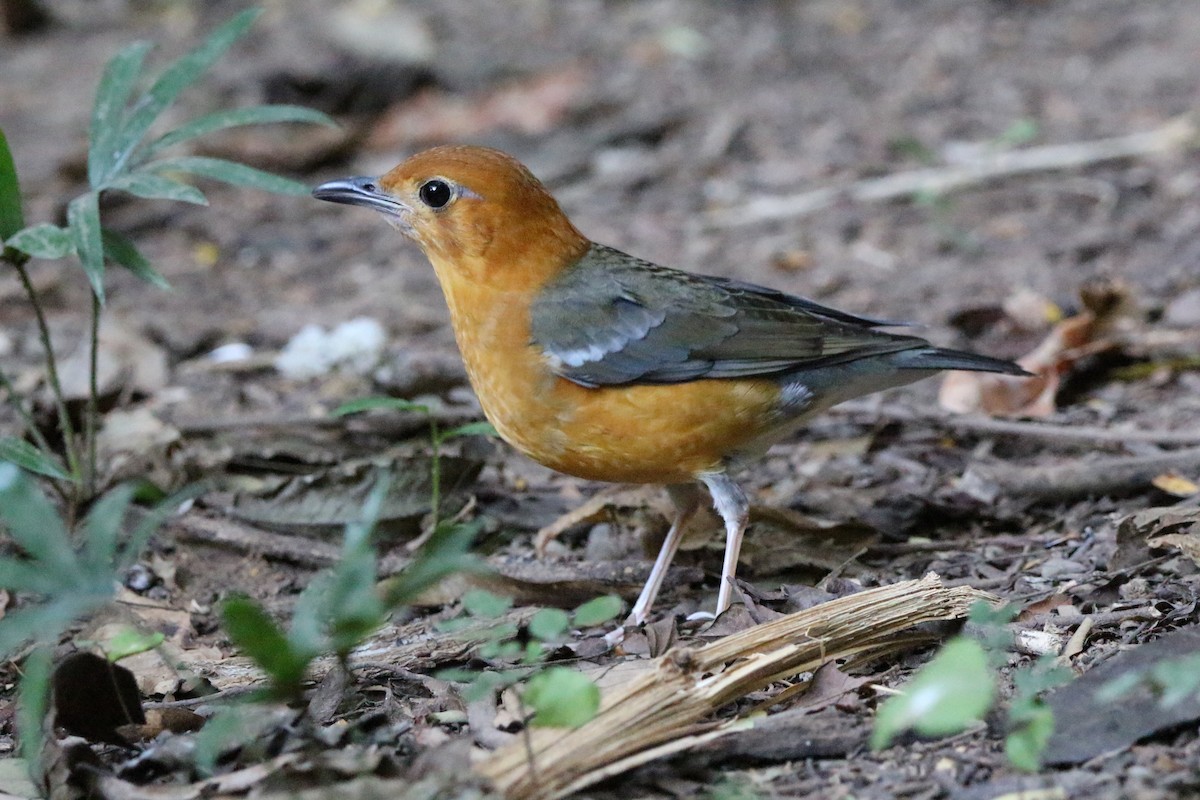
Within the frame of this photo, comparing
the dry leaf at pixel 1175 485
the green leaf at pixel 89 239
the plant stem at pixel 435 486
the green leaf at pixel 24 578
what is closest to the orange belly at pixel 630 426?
the plant stem at pixel 435 486

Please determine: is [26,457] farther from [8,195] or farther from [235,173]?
[235,173]

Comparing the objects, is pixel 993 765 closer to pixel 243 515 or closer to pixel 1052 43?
pixel 243 515

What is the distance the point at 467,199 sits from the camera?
5094 millimetres

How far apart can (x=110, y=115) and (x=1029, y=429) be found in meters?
3.98

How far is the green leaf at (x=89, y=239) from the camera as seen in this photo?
4.47 metres

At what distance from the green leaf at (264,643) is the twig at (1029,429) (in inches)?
149

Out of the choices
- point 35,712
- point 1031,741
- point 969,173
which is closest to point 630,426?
point 1031,741

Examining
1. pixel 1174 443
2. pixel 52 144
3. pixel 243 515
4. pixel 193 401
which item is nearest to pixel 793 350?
pixel 1174 443

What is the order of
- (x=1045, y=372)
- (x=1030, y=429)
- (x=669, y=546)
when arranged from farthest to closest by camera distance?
(x=1045, y=372) → (x=1030, y=429) → (x=669, y=546)

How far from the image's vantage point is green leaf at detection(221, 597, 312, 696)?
283 cm

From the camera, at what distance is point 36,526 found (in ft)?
9.52

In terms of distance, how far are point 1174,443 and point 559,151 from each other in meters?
6.04

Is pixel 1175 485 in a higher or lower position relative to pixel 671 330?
lower

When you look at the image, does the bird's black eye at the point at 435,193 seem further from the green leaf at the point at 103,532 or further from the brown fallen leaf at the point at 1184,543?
the brown fallen leaf at the point at 1184,543
